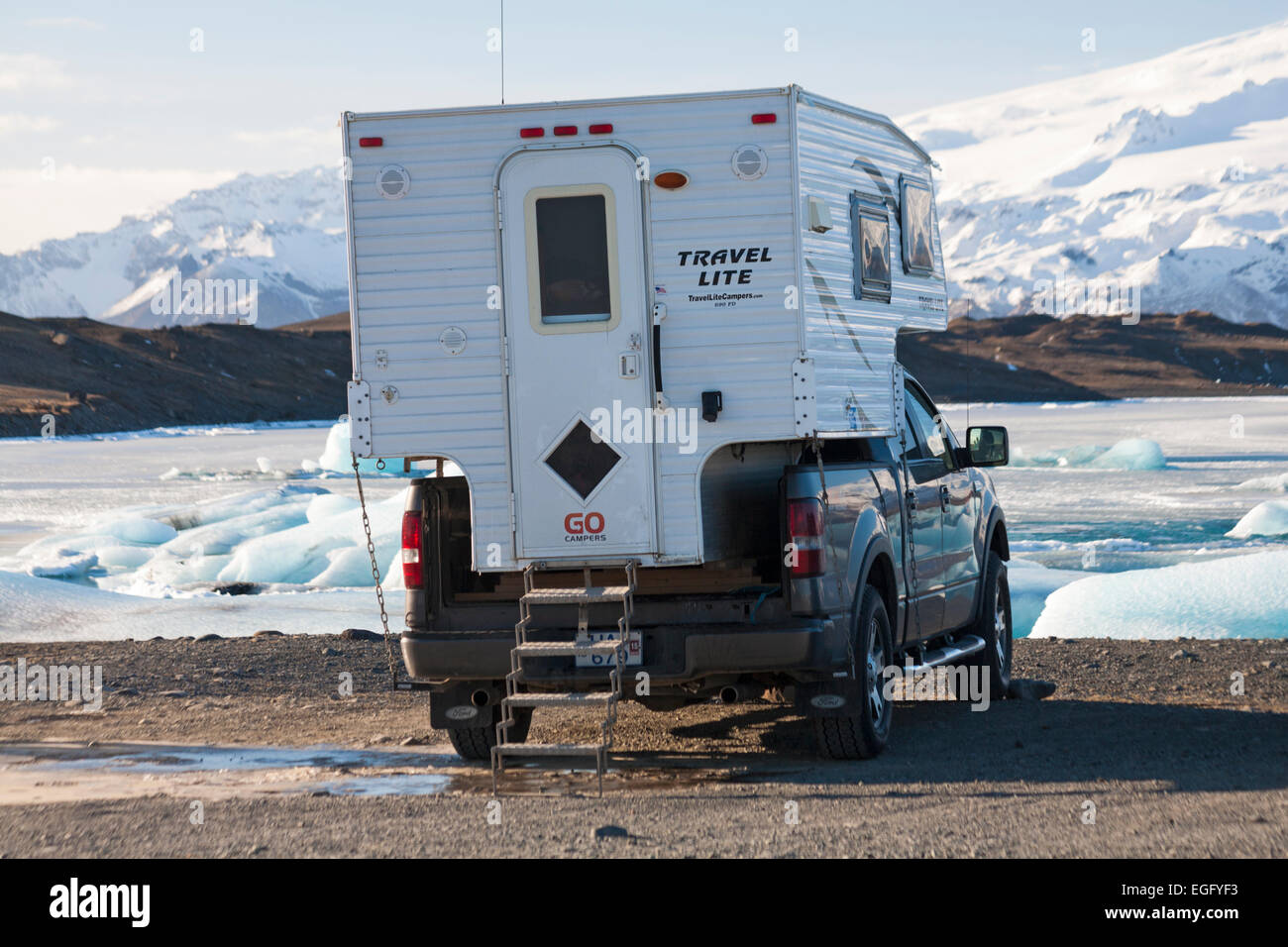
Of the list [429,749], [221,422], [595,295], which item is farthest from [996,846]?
[221,422]

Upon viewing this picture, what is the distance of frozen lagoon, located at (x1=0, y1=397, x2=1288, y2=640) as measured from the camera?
16031mm

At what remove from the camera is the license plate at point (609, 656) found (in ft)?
25.6

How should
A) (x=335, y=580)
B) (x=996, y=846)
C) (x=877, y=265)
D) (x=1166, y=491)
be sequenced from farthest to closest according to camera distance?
(x=1166, y=491) < (x=335, y=580) < (x=877, y=265) < (x=996, y=846)

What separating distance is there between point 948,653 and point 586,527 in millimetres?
2902

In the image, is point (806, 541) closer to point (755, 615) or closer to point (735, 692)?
point (755, 615)

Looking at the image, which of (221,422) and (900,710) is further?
(221,422)

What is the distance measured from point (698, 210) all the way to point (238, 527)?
21.7 m

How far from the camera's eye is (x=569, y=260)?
311 inches

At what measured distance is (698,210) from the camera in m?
7.85

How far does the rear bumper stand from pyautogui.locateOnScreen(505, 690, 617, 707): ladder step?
0.10 metres

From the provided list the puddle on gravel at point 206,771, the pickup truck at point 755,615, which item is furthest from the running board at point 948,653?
the puddle on gravel at point 206,771

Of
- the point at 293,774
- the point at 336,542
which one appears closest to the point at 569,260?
the point at 293,774

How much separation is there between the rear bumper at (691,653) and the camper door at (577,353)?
1.47ft
